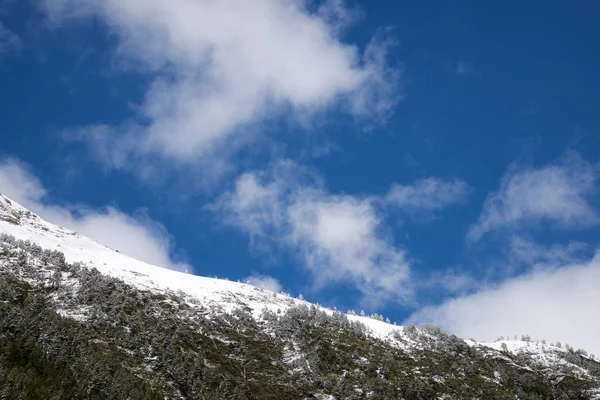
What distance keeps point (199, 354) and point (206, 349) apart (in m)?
4.26

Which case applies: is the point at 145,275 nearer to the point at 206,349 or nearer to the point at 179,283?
the point at 179,283

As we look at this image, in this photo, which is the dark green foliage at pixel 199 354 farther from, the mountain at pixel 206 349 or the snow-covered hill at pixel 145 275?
the snow-covered hill at pixel 145 275

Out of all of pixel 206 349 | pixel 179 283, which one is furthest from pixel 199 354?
pixel 179 283

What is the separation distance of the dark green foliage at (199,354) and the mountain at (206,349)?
288mm

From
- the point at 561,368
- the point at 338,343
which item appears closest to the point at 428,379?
the point at 338,343

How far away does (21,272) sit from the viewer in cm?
11500

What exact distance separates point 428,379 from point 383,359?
11.8m

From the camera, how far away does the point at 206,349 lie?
360 feet

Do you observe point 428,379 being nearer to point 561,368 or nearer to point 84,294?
point 561,368

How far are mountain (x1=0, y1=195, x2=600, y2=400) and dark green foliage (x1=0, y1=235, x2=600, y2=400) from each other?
29 centimetres

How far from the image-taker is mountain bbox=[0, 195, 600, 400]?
84438 mm

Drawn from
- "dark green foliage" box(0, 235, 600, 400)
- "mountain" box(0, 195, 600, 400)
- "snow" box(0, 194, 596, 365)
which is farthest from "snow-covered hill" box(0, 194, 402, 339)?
"dark green foliage" box(0, 235, 600, 400)

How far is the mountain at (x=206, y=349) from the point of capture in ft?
277

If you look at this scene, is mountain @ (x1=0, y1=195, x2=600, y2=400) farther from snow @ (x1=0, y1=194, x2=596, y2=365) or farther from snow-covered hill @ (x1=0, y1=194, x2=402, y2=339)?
snow-covered hill @ (x1=0, y1=194, x2=402, y2=339)
